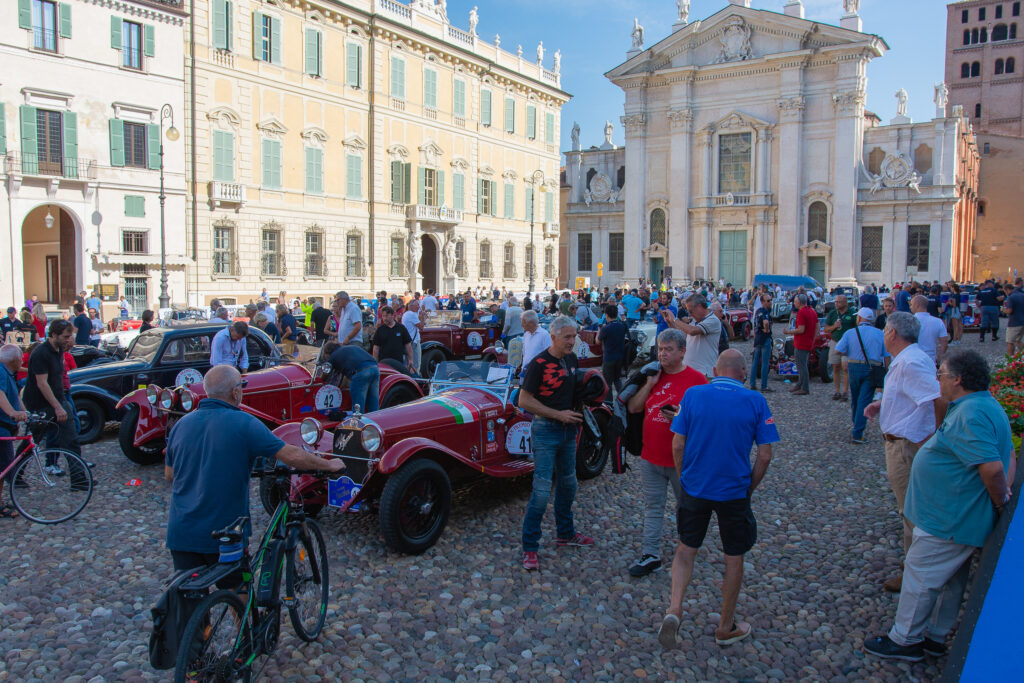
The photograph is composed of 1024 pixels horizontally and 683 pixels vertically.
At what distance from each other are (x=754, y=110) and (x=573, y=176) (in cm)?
1440

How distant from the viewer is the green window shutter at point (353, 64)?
32.4 metres

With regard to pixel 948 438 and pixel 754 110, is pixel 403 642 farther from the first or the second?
pixel 754 110

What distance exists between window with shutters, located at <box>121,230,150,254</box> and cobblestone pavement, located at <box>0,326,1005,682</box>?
2106 centimetres

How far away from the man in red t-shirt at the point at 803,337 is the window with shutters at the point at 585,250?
3924cm

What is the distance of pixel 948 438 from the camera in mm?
3865

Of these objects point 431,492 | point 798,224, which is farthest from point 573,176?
point 431,492

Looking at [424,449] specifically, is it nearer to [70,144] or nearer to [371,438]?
[371,438]

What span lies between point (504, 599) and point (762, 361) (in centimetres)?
952

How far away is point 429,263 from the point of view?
38.4 m

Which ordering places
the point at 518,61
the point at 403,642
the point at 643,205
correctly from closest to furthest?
the point at 403,642, the point at 518,61, the point at 643,205

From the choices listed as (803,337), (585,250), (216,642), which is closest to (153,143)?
(803,337)

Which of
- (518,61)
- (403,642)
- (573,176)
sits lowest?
(403,642)

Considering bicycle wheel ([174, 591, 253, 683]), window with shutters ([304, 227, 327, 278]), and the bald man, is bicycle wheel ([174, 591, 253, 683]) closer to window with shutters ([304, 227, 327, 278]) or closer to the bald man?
the bald man

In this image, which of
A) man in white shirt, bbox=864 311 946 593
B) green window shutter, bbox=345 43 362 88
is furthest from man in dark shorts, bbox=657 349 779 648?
green window shutter, bbox=345 43 362 88
